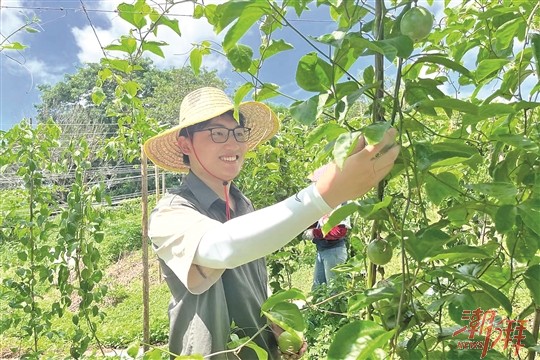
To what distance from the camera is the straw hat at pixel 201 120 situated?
1.17 m

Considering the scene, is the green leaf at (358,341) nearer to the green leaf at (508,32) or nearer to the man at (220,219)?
the man at (220,219)

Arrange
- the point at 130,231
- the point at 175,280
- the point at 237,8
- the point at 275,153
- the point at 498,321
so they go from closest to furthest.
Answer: the point at 237,8
the point at 498,321
the point at 175,280
the point at 275,153
the point at 130,231

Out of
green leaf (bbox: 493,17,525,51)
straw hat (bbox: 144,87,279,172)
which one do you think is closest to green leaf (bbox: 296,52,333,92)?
green leaf (bbox: 493,17,525,51)

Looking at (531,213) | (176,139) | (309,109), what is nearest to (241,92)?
(309,109)

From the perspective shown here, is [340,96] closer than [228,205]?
Yes

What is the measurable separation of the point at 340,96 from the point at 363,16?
0.11 m

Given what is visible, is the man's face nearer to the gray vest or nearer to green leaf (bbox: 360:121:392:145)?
the gray vest

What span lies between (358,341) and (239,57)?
15.4 inches

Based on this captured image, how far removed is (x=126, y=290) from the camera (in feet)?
16.5

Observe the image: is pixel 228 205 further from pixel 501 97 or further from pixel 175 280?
pixel 501 97

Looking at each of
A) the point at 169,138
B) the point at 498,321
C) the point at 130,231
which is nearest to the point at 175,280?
the point at 169,138

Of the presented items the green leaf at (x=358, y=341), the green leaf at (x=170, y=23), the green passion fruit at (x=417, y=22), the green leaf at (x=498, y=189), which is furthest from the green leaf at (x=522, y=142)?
the green leaf at (x=170, y=23)

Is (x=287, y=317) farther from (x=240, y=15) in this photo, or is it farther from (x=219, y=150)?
(x=219, y=150)

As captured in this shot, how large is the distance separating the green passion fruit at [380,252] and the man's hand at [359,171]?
0.07m
